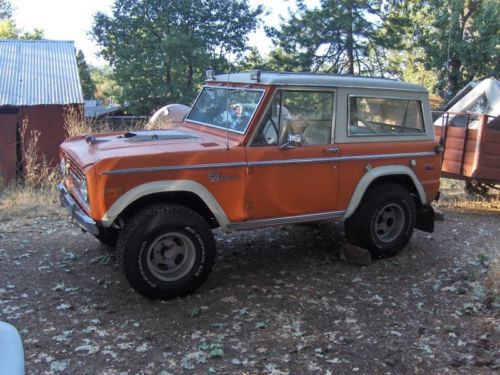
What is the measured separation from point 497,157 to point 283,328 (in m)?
5.46

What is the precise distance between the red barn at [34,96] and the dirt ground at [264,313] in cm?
895

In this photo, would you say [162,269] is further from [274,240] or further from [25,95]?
[25,95]

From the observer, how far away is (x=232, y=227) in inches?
179

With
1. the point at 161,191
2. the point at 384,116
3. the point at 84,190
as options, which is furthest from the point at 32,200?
the point at 384,116

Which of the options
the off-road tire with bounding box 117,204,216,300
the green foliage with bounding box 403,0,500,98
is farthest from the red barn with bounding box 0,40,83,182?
the green foliage with bounding box 403,0,500,98

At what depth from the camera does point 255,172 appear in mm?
4531

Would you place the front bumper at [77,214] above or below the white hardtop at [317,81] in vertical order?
below

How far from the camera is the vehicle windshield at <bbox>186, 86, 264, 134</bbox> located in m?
4.76

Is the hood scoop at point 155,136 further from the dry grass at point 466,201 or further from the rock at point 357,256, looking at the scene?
the dry grass at point 466,201

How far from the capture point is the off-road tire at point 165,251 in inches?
162

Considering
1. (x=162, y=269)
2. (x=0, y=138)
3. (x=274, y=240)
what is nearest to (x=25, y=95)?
(x=0, y=138)

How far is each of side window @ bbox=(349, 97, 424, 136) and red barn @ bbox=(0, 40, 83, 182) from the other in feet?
34.9

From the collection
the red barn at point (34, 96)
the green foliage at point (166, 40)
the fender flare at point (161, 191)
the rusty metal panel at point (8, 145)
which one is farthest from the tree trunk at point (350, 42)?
the fender flare at point (161, 191)

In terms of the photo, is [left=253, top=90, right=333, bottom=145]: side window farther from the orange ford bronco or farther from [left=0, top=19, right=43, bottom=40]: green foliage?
[left=0, top=19, right=43, bottom=40]: green foliage
